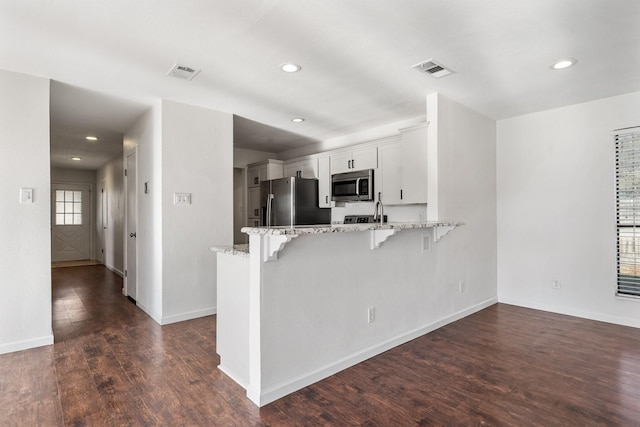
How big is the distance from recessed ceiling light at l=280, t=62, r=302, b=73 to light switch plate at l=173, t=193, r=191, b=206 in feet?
5.97

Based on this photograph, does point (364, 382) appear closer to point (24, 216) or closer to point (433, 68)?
point (433, 68)

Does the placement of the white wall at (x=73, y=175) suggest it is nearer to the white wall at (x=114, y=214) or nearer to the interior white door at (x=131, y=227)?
the white wall at (x=114, y=214)

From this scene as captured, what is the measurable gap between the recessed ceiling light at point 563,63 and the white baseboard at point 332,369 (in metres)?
2.57

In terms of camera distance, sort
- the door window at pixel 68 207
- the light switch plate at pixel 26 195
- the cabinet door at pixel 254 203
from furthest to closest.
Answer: the door window at pixel 68 207 < the cabinet door at pixel 254 203 < the light switch plate at pixel 26 195

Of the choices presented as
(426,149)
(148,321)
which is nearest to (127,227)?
(148,321)

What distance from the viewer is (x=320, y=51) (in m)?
2.69

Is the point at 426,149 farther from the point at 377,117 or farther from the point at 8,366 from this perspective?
the point at 8,366

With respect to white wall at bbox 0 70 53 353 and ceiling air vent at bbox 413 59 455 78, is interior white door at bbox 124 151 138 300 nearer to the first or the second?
white wall at bbox 0 70 53 353

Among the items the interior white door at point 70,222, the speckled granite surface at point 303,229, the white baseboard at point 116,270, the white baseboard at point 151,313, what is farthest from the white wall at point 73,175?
the speckled granite surface at point 303,229

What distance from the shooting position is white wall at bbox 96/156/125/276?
6.80 m

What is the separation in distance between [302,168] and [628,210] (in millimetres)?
4324

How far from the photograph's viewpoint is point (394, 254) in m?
3.10

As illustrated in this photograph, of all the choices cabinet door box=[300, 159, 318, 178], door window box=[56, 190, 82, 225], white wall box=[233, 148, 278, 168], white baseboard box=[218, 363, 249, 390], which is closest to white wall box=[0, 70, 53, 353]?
white baseboard box=[218, 363, 249, 390]

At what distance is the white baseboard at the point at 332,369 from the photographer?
85.7 inches
